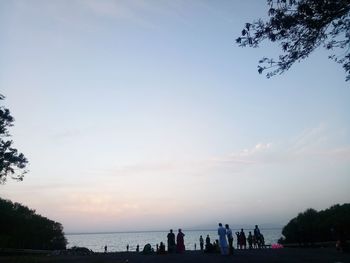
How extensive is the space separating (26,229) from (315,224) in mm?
40347

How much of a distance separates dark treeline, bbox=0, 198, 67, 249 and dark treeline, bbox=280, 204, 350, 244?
114ft

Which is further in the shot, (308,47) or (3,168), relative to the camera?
(3,168)

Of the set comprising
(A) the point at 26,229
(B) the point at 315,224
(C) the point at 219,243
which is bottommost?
(C) the point at 219,243

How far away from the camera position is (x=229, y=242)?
27453 mm

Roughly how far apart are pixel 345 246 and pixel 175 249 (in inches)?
543

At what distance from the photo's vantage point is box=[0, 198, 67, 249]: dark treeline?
51.6 m

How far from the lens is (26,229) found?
5562 cm

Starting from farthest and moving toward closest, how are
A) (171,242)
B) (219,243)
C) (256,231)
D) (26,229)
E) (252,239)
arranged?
(26,229)
(252,239)
(256,231)
(171,242)
(219,243)

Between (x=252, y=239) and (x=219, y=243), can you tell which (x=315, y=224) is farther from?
(x=219, y=243)

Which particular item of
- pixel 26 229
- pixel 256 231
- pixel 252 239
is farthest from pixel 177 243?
pixel 26 229

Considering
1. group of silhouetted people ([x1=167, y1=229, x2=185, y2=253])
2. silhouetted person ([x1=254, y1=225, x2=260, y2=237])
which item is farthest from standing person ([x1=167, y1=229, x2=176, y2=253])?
silhouetted person ([x1=254, y1=225, x2=260, y2=237])

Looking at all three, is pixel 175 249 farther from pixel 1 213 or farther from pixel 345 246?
pixel 1 213

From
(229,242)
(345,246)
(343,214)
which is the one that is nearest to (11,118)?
(229,242)

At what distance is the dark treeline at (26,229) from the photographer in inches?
2031
